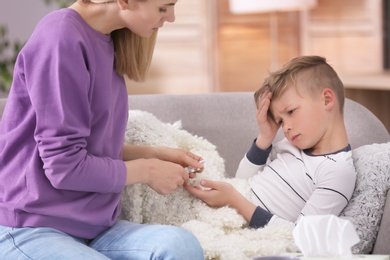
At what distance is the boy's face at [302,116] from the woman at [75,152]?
34 centimetres

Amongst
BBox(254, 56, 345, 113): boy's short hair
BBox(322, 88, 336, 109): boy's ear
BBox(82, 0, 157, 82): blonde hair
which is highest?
BBox(82, 0, 157, 82): blonde hair

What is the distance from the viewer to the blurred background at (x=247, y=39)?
4316mm

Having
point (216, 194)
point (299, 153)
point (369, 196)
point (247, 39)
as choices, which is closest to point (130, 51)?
point (216, 194)

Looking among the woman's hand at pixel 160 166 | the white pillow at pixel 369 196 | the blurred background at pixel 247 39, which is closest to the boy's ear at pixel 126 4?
the woman's hand at pixel 160 166

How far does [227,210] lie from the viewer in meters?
1.74

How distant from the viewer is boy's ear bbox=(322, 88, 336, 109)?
1784 millimetres

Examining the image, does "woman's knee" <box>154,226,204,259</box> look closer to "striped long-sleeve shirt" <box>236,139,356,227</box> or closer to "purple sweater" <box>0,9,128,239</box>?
"purple sweater" <box>0,9,128,239</box>

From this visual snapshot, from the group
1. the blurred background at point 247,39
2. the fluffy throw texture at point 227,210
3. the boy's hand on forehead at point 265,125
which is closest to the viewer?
the fluffy throw texture at point 227,210

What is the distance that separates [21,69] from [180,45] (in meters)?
3.16

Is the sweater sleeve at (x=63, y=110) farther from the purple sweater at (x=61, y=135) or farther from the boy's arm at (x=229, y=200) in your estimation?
the boy's arm at (x=229, y=200)

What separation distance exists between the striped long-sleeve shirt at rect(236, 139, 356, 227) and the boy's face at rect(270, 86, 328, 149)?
48mm

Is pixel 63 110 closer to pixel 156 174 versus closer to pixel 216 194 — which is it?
pixel 156 174

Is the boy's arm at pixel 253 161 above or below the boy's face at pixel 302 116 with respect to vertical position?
below

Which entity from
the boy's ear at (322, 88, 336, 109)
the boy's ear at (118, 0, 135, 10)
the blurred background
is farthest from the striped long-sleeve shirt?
the blurred background
